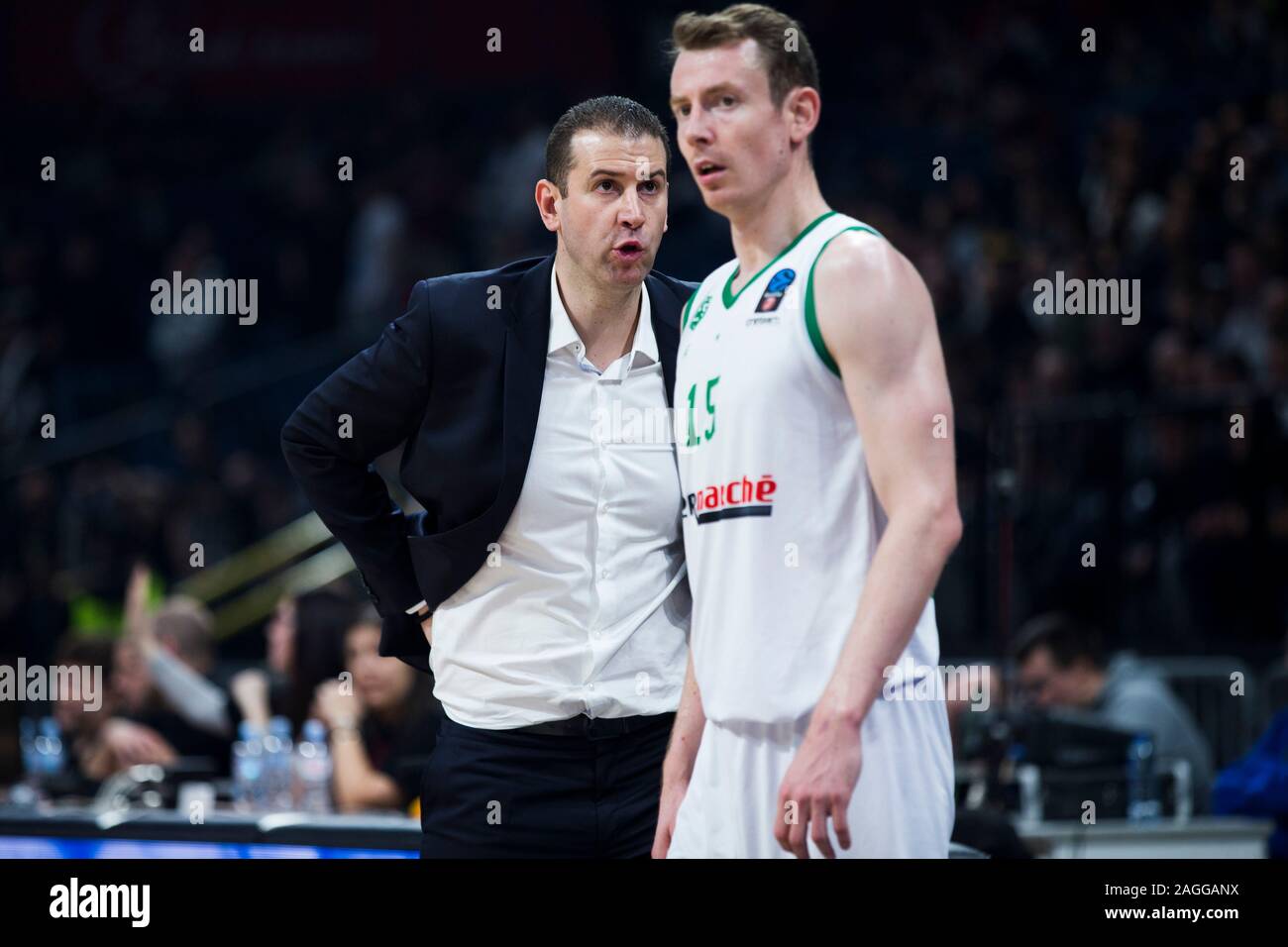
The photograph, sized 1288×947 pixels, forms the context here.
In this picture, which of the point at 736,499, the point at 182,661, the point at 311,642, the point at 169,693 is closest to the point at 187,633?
the point at 182,661

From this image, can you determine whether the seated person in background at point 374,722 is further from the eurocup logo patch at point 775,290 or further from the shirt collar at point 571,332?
the eurocup logo patch at point 775,290

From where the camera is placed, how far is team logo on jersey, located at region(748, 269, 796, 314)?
9.42ft

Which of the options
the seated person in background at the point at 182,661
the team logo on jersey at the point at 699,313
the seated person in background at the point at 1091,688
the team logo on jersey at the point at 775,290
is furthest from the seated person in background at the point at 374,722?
the team logo on jersey at the point at 775,290

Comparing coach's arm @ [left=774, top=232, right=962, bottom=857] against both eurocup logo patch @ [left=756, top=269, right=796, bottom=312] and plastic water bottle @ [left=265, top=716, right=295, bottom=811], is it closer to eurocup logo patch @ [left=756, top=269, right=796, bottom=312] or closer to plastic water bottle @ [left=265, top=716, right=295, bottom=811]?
eurocup logo patch @ [left=756, top=269, right=796, bottom=312]

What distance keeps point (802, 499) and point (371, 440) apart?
1172 mm

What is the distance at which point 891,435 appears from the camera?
2.70 m

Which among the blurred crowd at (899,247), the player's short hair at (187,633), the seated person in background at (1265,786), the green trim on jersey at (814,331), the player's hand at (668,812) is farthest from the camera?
the blurred crowd at (899,247)

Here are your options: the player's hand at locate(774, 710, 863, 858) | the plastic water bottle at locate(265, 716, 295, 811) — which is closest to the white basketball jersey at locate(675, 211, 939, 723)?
the player's hand at locate(774, 710, 863, 858)

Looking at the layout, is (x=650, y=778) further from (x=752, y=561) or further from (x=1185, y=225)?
(x=1185, y=225)

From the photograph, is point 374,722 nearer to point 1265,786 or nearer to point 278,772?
point 278,772

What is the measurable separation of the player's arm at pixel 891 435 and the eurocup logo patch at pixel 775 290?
8 centimetres

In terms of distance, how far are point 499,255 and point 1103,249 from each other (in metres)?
3.89

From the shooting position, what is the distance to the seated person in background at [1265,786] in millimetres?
5715

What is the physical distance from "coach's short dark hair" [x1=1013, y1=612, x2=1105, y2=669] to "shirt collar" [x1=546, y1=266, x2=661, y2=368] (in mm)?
3683
